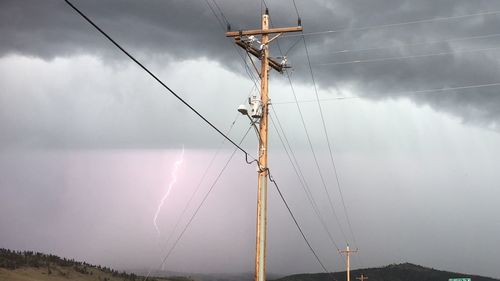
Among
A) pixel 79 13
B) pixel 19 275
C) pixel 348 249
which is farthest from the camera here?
pixel 19 275

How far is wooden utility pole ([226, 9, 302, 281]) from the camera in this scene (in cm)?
2373

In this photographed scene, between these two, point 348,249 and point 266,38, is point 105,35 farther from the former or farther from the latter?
point 348,249

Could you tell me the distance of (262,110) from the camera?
2533 centimetres

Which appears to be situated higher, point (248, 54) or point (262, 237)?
point (248, 54)

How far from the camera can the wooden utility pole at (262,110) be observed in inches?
934

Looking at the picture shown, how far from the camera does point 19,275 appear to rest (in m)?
199

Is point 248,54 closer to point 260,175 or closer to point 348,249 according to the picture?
point 260,175

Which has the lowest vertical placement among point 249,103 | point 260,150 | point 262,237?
point 262,237

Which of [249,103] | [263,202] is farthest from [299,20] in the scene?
[263,202]

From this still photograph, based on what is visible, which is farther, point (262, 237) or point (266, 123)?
point (266, 123)

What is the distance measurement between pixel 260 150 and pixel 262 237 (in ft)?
12.8

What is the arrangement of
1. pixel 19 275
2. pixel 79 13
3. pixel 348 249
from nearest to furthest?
pixel 79 13 < pixel 348 249 < pixel 19 275

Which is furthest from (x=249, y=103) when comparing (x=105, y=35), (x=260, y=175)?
(x=105, y=35)

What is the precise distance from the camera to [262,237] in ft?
78.1
